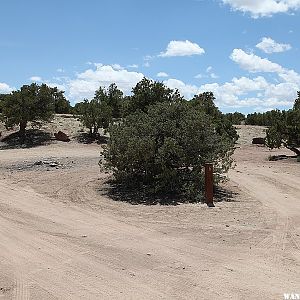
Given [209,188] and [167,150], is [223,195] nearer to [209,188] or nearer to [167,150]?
[209,188]

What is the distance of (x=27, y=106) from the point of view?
1292 inches

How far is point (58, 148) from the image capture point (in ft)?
99.3

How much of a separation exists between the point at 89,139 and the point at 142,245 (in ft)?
85.9

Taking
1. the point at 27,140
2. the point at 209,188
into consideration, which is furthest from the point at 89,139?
the point at 209,188

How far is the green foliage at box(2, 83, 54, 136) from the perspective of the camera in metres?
32.8

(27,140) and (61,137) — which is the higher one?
(61,137)

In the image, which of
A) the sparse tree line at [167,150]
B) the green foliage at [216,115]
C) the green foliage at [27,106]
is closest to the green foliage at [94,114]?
the green foliage at [27,106]

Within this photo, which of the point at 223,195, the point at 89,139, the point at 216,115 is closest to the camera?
the point at 223,195

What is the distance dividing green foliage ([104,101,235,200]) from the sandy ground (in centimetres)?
117

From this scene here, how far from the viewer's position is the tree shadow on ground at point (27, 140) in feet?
104

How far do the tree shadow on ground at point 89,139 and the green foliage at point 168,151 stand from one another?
1841 centimetres

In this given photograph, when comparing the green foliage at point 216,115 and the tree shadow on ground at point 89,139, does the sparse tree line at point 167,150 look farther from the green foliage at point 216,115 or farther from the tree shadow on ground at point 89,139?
the tree shadow on ground at point 89,139

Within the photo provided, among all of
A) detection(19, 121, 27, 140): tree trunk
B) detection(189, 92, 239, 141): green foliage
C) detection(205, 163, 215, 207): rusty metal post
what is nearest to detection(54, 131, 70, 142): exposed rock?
detection(19, 121, 27, 140): tree trunk

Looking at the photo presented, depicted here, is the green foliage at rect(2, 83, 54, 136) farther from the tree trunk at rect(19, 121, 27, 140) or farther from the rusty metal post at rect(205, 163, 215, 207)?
the rusty metal post at rect(205, 163, 215, 207)
